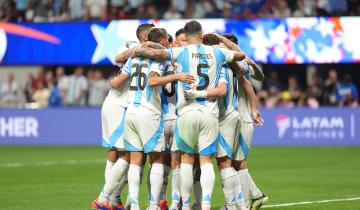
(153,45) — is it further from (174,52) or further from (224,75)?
(224,75)

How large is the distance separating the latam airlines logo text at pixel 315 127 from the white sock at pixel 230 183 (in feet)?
50.6

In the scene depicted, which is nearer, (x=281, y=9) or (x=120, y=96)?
(x=120, y=96)

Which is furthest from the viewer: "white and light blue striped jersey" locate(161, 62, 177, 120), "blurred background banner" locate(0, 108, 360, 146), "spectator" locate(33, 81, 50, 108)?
"spectator" locate(33, 81, 50, 108)

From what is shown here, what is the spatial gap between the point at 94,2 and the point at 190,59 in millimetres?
18550

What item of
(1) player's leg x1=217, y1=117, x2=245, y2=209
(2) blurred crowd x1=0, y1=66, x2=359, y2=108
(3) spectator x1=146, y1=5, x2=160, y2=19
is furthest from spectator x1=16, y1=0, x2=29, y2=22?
(1) player's leg x1=217, y1=117, x2=245, y2=209

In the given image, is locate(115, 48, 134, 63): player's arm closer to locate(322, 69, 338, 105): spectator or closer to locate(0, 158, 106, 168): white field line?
locate(0, 158, 106, 168): white field line

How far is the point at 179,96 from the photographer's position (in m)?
11.3

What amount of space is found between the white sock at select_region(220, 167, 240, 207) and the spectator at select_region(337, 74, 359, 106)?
1647cm

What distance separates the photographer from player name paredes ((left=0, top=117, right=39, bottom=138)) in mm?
27641

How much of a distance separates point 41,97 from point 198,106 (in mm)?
18832

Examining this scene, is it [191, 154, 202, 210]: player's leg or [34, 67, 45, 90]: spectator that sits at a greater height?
[34, 67, 45, 90]: spectator

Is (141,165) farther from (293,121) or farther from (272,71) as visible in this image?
(272,71)

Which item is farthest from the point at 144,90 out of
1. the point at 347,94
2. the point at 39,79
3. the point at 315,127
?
the point at 39,79

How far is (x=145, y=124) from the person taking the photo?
1140cm
